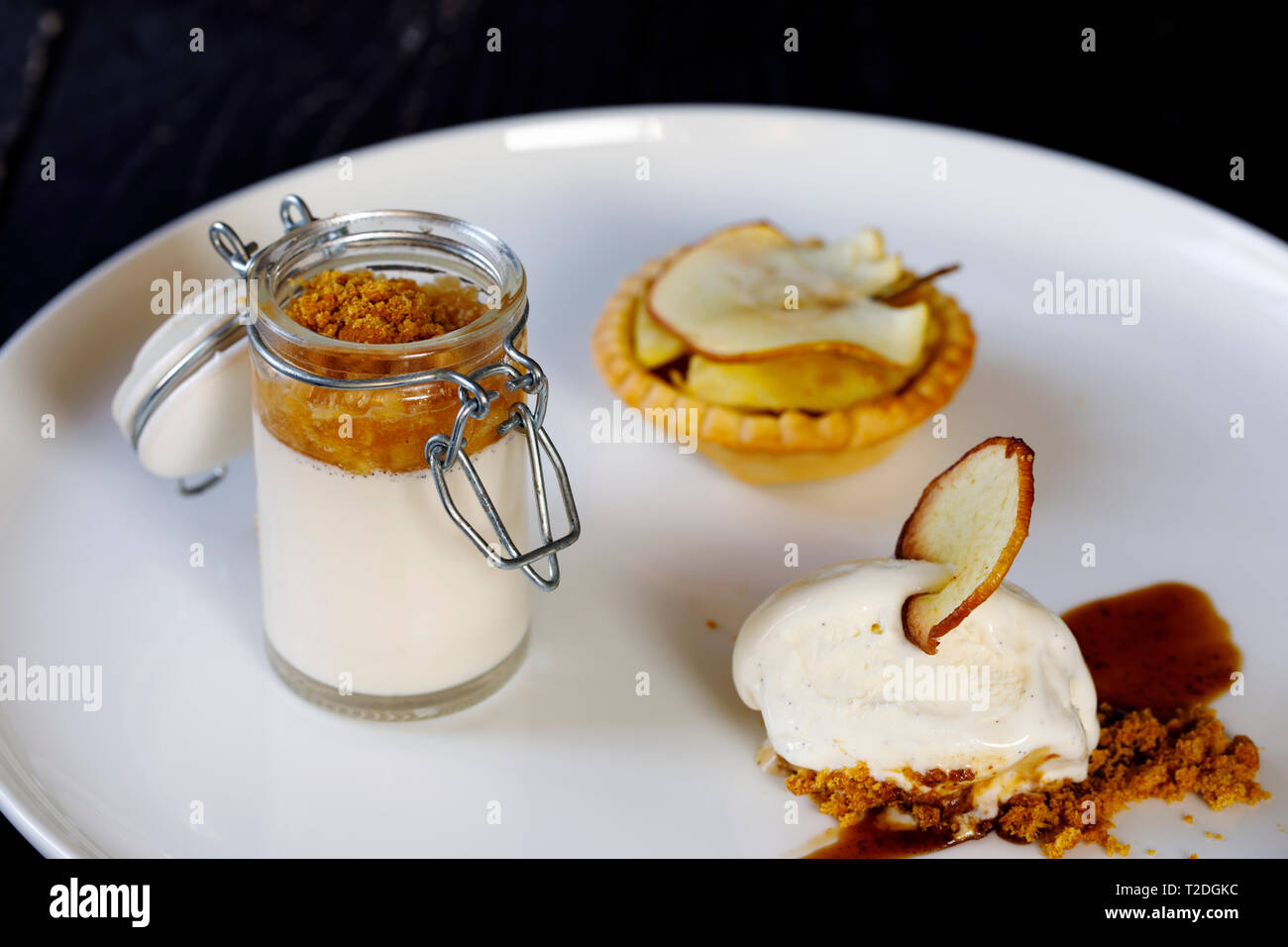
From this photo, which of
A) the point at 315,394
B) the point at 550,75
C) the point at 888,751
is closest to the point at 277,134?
the point at 550,75

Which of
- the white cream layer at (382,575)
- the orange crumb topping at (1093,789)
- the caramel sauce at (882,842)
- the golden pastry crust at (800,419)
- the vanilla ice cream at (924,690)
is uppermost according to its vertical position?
the golden pastry crust at (800,419)

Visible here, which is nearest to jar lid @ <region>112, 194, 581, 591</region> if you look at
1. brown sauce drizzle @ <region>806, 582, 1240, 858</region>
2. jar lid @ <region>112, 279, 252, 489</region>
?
jar lid @ <region>112, 279, 252, 489</region>

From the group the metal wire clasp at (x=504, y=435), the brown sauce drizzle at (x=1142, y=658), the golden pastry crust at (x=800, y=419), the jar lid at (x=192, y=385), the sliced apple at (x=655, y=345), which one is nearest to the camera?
the metal wire clasp at (x=504, y=435)

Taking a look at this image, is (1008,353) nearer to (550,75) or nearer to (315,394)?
(315,394)

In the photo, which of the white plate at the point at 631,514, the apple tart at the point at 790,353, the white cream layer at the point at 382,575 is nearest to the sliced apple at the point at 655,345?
the apple tart at the point at 790,353

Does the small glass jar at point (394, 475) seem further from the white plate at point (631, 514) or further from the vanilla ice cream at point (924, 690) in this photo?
the vanilla ice cream at point (924, 690)

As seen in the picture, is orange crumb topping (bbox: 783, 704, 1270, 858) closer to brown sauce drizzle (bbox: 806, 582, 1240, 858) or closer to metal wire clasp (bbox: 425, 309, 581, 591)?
brown sauce drizzle (bbox: 806, 582, 1240, 858)
